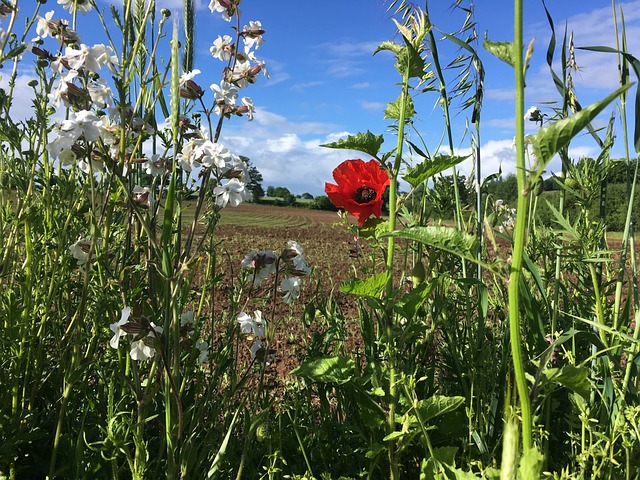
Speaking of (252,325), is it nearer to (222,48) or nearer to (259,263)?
(259,263)

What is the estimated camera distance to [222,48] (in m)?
1.48

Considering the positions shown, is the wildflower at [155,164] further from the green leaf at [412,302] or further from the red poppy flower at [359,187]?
the green leaf at [412,302]

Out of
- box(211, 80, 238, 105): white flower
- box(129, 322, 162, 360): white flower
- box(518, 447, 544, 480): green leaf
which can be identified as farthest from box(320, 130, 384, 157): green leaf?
box(518, 447, 544, 480): green leaf

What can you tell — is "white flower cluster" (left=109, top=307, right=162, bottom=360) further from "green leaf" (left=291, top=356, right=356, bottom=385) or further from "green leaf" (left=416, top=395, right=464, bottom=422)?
"green leaf" (left=416, top=395, right=464, bottom=422)

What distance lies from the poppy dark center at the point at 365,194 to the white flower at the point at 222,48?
0.55m

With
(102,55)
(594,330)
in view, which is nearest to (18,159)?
(102,55)

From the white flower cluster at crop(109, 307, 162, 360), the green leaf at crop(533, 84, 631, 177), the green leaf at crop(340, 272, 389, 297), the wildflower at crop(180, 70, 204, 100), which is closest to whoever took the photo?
the green leaf at crop(533, 84, 631, 177)

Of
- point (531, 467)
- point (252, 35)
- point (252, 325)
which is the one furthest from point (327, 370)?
point (252, 35)

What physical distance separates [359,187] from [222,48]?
0.57 meters

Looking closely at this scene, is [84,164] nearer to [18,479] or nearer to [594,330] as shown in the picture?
[18,479]

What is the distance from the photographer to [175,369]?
1.14m

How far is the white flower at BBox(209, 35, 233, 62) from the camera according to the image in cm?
146

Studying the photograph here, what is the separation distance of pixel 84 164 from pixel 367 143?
76 centimetres

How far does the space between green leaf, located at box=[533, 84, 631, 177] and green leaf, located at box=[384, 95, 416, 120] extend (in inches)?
24.7
